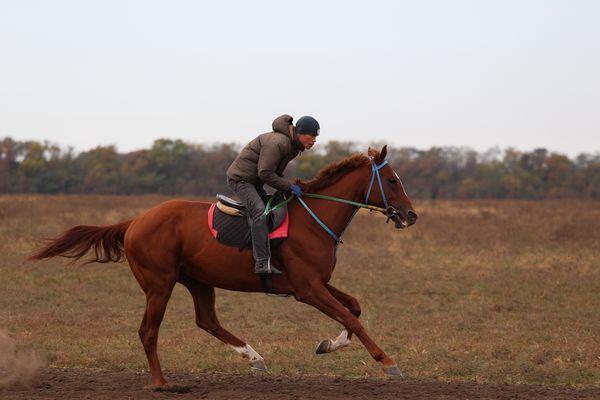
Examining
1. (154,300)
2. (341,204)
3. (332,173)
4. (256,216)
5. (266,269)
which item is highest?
(332,173)

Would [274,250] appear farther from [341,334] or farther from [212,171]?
[212,171]

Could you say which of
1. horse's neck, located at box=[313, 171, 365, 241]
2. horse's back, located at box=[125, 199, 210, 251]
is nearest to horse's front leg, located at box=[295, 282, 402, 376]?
horse's neck, located at box=[313, 171, 365, 241]

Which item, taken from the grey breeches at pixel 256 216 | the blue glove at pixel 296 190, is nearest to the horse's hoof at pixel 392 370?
the grey breeches at pixel 256 216

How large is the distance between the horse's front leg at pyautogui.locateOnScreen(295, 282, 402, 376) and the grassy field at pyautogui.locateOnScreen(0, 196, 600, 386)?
1.89 m

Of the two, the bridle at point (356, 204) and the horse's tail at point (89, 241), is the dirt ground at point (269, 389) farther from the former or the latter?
the bridle at point (356, 204)

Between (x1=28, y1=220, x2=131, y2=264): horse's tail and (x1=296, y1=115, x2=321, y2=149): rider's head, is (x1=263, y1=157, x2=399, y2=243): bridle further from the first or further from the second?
(x1=28, y1=220, x2=131, y2=264): horse's tail

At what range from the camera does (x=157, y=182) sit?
65.3 meters

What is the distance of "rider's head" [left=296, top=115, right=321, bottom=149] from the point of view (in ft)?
28.4

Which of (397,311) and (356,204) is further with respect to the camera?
(397,311)

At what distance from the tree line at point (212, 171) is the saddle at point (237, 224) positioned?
48.1m

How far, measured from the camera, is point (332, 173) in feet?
29.9

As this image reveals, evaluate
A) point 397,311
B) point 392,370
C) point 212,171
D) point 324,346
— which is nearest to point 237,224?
point 324,346

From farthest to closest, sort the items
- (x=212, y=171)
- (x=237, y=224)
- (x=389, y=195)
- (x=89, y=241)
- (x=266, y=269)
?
(x=212, y=171), (x=89, y=241), (x=237, y=224), (x=389, y=195), (x=266, y=269)

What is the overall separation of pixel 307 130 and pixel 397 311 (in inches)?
320
